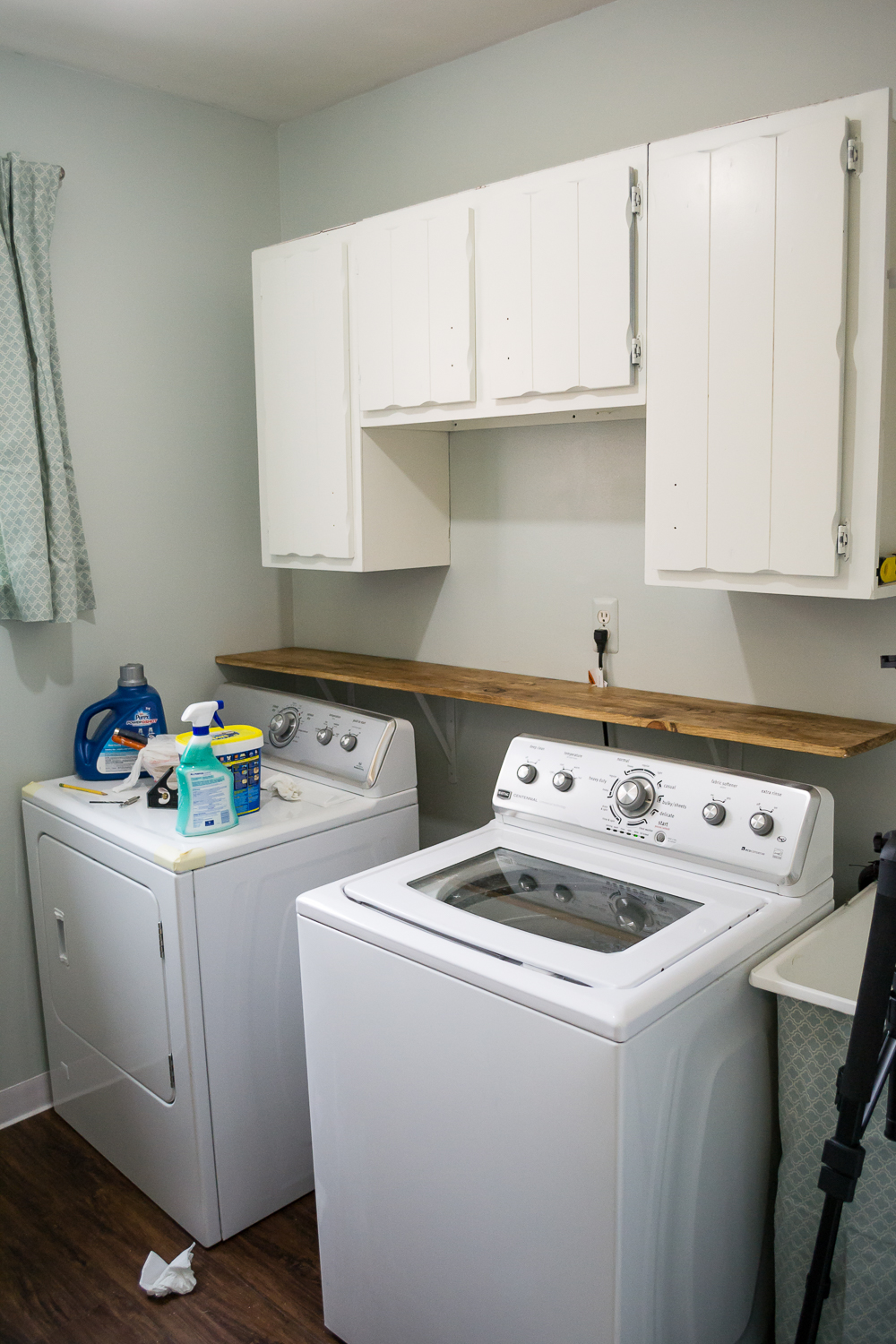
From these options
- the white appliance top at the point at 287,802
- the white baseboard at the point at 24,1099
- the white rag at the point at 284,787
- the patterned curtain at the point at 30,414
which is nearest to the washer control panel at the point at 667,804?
the white appliance top at the point at 287,802

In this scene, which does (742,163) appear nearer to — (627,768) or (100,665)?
(627,768)

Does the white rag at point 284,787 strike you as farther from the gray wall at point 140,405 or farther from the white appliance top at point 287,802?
the gray wall at point 140,405

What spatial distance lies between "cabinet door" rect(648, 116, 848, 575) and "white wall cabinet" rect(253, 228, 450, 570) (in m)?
0.79

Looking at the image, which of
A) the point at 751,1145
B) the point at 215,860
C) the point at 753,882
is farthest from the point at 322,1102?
the point at 753,882

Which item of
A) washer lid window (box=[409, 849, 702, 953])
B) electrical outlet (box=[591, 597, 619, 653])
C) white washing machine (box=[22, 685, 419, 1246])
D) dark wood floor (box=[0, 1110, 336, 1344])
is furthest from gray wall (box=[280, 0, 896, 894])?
dark wood floor (box=[0, 1110, 336, 1344])

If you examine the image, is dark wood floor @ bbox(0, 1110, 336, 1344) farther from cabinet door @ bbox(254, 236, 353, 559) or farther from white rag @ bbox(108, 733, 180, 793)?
cabinet door @ bbox(254, 236, 353, 559)

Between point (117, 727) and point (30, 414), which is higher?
point (30, 414)

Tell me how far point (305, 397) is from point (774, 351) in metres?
1.19

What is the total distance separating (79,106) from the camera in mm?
2420

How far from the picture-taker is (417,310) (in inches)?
84.1

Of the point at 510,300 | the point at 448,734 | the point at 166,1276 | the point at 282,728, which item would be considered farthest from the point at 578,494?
the point at 166,1276

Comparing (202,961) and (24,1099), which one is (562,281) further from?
(24,1099)

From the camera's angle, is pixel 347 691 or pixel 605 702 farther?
pixel 347 691

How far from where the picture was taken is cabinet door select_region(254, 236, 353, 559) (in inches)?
91.6
